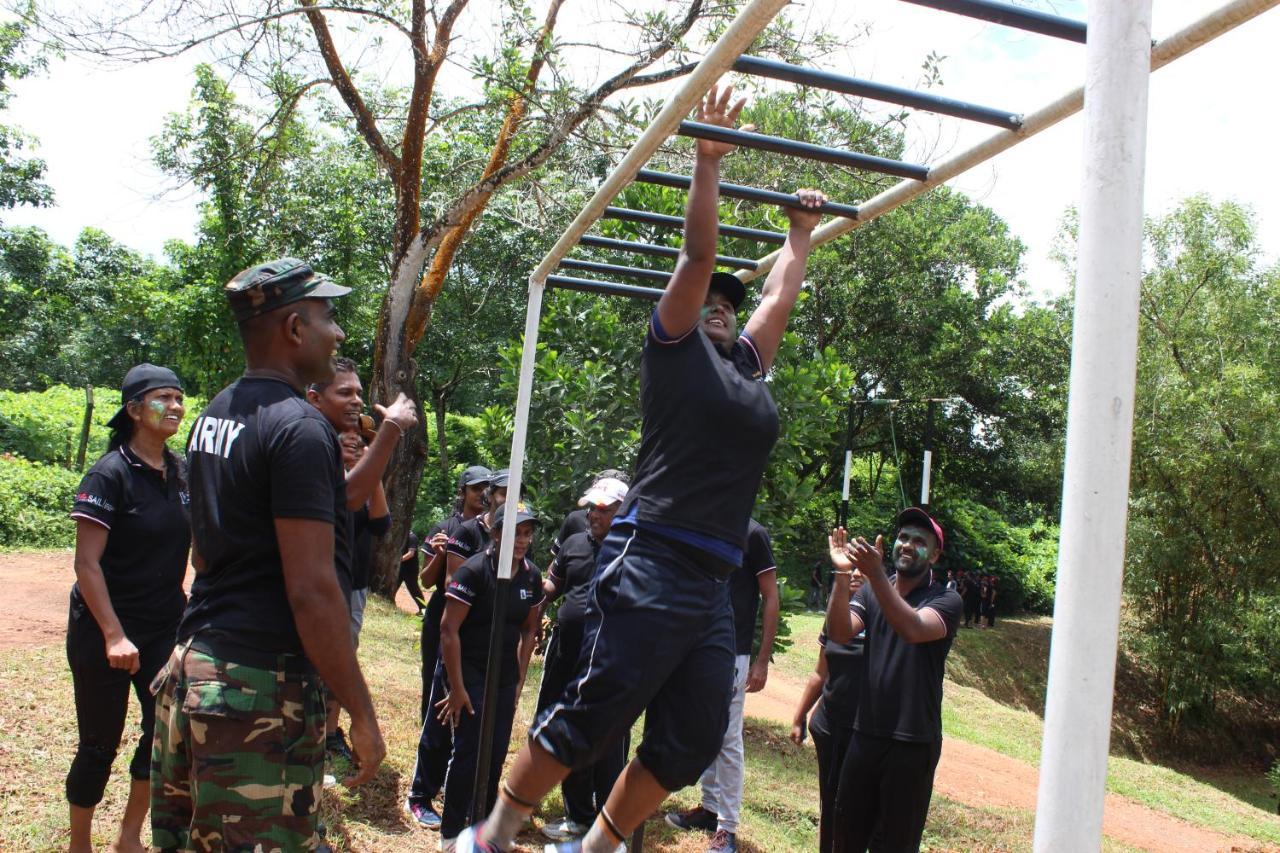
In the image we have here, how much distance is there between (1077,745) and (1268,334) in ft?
74.2

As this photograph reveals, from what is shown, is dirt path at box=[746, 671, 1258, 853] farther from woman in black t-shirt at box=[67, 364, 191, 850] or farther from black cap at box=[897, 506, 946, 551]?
woman in black t-shirt at box=[67, 364, 191, 850]

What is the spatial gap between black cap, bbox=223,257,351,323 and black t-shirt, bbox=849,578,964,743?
2.67 meters

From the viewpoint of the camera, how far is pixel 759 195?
3414 mm

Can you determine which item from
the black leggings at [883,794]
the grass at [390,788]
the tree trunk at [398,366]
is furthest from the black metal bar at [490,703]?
the tree trunk at [398,366]

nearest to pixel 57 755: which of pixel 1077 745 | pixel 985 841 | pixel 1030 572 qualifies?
pixel 1077 745

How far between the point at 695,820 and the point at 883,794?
6.82 ft

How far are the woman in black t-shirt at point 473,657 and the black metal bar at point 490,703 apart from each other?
0.59 feet

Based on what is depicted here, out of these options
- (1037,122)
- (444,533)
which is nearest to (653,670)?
(1037,122)

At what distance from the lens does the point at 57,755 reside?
5484 millimetres

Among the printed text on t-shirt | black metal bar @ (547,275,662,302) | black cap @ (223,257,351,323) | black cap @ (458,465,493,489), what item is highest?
black metal bar @ (547,275,662,302)

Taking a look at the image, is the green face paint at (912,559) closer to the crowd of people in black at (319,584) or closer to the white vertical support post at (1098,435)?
the crowd of people in black at (319,584)

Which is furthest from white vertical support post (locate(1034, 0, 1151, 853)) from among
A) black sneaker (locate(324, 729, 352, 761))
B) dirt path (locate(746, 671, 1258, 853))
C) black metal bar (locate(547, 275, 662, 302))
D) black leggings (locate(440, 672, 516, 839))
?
dirt path (locate(746, 671, 1258, 853))

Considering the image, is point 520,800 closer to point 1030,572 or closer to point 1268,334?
point 1268,334

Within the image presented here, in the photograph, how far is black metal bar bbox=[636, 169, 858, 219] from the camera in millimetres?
3359
